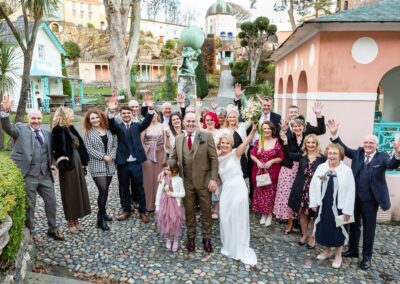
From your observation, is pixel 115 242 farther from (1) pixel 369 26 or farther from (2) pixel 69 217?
(1) pixel 369 26

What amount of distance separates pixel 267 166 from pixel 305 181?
0.75 metres

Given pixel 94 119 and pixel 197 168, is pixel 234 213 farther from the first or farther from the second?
pixel 94 119

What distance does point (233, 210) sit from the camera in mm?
4484

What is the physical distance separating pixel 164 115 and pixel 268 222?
2729 mm

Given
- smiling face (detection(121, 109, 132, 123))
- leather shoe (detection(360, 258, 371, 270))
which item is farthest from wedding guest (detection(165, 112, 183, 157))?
leather shoe (detection(360, 258, 371, 270))

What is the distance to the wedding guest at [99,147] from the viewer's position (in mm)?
5012

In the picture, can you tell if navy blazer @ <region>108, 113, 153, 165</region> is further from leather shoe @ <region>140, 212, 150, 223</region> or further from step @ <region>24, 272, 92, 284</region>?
step @ <region>24, 272, 92, 284</region>

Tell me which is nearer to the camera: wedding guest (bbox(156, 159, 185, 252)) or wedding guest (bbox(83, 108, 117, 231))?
wedding guest (bbox(156, 159, 185, 252))

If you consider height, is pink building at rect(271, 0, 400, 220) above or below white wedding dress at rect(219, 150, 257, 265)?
above

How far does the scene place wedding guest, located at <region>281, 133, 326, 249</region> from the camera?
464 cm

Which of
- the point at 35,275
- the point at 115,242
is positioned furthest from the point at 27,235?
the point at 115,242

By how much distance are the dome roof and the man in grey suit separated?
8229 cm

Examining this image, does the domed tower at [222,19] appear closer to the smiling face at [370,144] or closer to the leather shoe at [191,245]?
the smiling face at [370,144]

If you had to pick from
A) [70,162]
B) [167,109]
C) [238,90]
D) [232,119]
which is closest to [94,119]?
[70,162]
